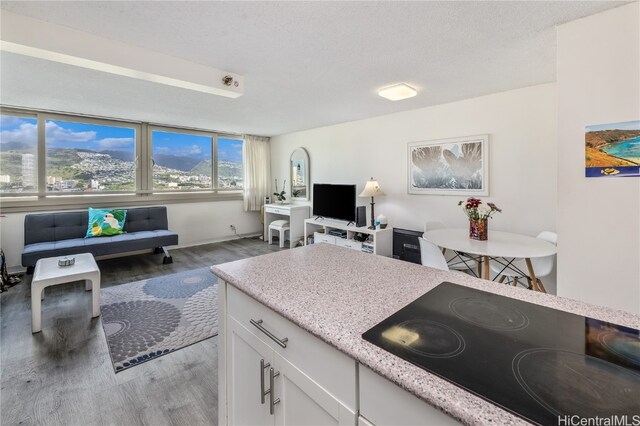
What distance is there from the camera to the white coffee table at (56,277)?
2.37 meters

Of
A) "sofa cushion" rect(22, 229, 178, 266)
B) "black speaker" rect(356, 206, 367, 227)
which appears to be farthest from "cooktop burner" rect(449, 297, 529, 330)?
"sofa cushion" rect(22, 229, 178, 266)

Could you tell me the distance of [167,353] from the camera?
212 centimetres

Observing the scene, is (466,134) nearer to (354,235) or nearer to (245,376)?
(354,235)

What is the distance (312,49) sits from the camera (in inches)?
86.6

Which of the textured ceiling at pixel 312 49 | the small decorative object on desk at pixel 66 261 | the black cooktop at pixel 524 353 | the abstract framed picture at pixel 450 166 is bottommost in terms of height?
the small decorative object on desk at pixel 66 261

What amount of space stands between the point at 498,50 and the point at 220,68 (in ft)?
7.52

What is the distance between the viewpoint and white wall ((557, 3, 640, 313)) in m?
1.68

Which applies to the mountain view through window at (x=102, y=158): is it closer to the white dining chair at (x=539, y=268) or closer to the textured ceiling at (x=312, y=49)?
the textured ceiling at (x=312, y=49)

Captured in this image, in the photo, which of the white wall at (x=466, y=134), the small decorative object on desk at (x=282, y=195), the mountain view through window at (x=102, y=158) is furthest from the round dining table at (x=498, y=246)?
the mountain view through window at (x=102, y=158)

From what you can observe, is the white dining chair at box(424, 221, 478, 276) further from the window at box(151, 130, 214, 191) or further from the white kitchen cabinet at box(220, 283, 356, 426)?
the window at box(151, 130, 214, 191)

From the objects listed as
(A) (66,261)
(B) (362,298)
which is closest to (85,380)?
(A) (66,261)

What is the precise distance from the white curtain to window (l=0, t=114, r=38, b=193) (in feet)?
10.2

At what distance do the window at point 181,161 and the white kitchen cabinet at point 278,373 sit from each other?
15.1 feet

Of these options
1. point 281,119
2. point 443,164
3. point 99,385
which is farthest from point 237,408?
point 281,119
